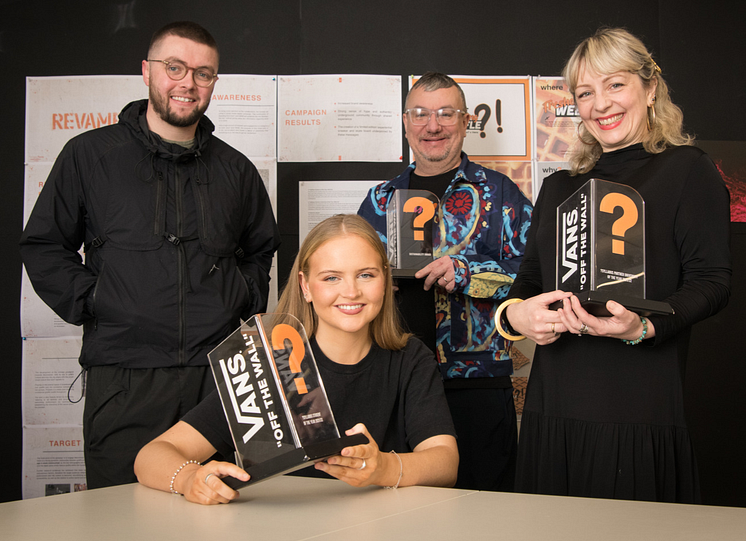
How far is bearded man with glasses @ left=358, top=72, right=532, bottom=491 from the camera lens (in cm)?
228

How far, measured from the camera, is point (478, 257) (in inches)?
90.7

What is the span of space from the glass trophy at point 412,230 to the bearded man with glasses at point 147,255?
53 cm

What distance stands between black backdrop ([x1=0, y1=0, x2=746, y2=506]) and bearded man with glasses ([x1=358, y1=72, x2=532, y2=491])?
84 centimetres

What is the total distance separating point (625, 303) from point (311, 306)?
32.9 inches

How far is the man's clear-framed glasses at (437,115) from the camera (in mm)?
2477

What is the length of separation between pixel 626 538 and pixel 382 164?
8.43ft

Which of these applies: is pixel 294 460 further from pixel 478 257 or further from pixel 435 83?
pixel 435 83

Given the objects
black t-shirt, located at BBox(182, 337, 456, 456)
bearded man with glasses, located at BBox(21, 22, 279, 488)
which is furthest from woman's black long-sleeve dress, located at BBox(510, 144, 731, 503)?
bearded man with glasses, located at BBox(21, 22, 279, 488)

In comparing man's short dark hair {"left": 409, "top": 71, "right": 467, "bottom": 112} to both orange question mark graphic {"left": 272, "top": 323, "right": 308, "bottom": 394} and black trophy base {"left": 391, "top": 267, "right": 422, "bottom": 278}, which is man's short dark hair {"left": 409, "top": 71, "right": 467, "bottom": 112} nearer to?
black trophy base {"left": 391, "top": 267, "right": 422, "bottom": 278}

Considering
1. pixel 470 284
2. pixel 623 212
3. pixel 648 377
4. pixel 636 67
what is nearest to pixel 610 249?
pixel 623 212

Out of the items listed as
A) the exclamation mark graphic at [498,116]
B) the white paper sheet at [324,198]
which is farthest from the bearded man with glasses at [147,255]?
the exclamation mark graphic at [498,116]

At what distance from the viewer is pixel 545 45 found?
3332 millimetres

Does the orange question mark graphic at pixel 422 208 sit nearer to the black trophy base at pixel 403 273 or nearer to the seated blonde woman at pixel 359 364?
the black trophy base at pixel 403 273

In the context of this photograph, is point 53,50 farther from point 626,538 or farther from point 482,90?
point 626,538
